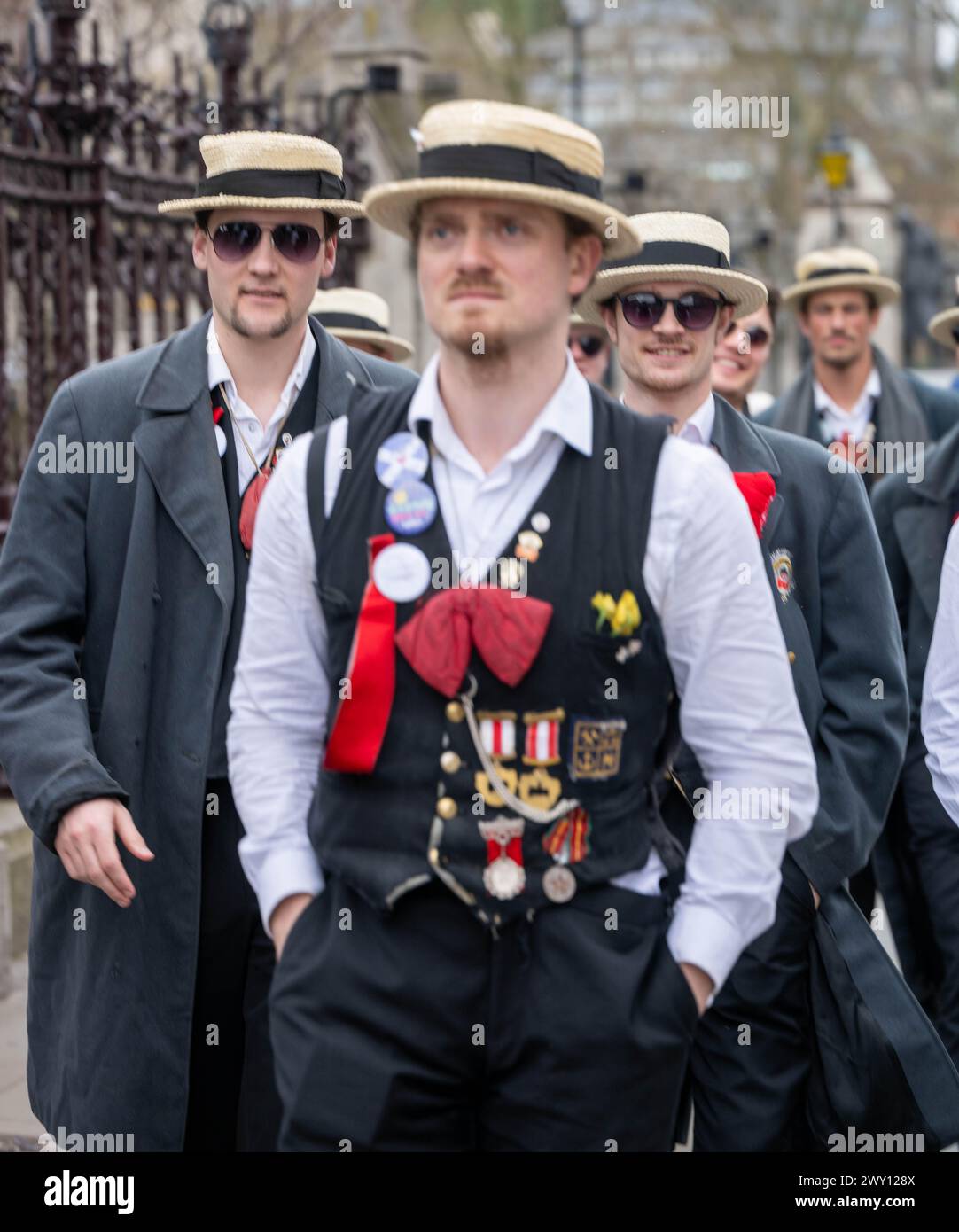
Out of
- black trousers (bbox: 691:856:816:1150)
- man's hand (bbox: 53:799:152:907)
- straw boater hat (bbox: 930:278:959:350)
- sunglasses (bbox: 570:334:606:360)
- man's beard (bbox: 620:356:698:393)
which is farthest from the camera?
sunglasses (bbox: 570:334:606:360)

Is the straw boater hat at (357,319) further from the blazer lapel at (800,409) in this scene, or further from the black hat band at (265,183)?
the black hat band at (265,183)

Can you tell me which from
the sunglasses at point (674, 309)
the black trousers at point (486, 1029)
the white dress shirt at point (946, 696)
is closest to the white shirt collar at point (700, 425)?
the sunglasses at point (674, 309)

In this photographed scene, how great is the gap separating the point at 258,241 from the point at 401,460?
1.52m

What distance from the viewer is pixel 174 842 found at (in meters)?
4.29

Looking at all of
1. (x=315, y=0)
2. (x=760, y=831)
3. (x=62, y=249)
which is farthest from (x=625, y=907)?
(x=315, y=0)

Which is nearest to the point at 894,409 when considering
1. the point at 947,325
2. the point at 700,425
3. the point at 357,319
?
the point at 947,325

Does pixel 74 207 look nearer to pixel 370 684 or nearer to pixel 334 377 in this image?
pixel 334 377

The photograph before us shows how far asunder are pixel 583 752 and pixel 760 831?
0.31 m

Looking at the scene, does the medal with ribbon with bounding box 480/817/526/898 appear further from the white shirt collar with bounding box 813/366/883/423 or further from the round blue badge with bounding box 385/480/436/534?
the white shirt collar with bounding box 813/366/883/423

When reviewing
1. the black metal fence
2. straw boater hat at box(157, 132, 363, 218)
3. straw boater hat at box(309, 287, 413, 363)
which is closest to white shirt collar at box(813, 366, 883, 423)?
straw boater hat at box(309, 287, 413, 363)

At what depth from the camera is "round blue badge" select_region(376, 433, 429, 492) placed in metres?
3.22

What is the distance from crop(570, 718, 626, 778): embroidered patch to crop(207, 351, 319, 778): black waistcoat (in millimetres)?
1253

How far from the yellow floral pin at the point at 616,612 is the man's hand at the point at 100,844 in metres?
1.09

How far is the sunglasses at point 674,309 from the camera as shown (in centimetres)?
499
